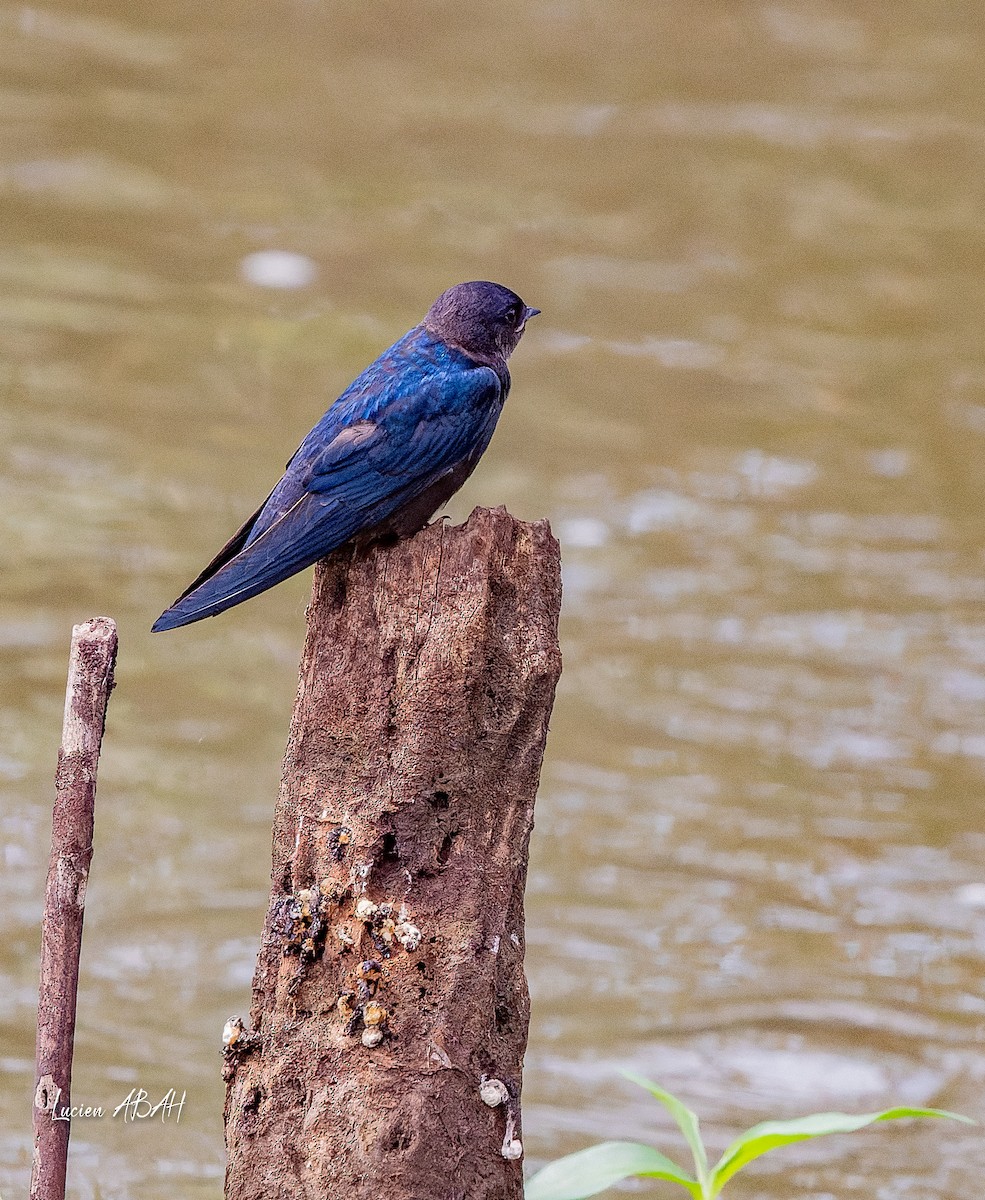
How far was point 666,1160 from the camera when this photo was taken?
227cm

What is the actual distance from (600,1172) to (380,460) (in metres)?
1.44

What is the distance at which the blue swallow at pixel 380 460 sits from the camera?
3.15 meters

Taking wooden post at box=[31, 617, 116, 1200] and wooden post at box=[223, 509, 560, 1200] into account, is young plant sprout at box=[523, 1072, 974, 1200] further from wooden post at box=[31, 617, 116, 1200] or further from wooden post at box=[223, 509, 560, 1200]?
wooden post at box=[31, 617, 116, 1200]

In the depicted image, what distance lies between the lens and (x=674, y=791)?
6328mm

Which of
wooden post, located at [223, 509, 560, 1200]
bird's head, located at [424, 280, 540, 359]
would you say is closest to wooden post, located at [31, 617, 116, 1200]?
wooden post, located at [223, 509, 560, 1200]

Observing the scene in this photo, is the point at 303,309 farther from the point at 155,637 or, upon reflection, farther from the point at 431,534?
the point at 431,534

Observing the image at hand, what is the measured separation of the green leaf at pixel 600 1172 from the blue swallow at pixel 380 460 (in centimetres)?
114

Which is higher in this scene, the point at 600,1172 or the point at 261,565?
the point at 261,565

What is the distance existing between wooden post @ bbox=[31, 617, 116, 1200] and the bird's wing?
91cm
